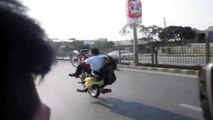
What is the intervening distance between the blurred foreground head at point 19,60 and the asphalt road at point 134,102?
15.6 ft

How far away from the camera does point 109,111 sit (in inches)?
332

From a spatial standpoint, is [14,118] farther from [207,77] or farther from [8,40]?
[207,77]

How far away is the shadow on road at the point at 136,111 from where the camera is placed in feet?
24.9

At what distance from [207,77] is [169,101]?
5716 mm

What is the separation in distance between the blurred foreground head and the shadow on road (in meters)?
6.42

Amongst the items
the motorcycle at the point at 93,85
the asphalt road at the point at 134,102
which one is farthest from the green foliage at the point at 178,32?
the motorcycle at the point at 93,85

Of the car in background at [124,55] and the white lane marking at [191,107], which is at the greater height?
the car in background at [124,55]

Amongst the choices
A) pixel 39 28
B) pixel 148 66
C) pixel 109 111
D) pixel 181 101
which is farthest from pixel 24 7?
pixel 148 66

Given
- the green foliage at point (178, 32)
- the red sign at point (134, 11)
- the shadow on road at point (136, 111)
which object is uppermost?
the red sign at point (134, 11)

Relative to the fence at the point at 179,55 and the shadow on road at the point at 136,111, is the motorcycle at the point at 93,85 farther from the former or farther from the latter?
the fence at the point at 179,55

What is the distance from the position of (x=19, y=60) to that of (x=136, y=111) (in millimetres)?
7292

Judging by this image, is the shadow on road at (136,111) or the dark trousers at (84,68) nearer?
the shadow on road at (136,111)

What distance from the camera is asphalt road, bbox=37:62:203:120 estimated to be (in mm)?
7793

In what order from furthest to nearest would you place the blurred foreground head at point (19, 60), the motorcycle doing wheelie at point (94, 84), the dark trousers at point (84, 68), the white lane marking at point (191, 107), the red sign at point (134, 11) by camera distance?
the red sign at point (134, 11), the dark trousers at point (84, 68), the motorcycle doing wheelie at point (94, 84), the white lane marking at point (191, 107), the blurred foreground head at point (19, 60)
